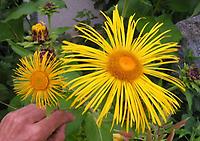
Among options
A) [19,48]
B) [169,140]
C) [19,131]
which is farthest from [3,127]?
[169,140]

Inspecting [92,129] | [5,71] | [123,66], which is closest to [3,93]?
[5,71]

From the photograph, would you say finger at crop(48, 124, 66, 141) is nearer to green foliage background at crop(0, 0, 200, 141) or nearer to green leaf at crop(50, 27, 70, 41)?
green foliage background at crop(0, 0, 200, 141)

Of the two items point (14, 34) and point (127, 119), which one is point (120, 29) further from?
point (14, 34)

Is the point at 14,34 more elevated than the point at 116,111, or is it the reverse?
the point at 14,34

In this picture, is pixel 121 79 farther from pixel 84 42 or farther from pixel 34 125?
pixel 84 42

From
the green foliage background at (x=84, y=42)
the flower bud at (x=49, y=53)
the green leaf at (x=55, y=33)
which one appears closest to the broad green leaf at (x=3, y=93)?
the green foliage background at (x=84, y=42)

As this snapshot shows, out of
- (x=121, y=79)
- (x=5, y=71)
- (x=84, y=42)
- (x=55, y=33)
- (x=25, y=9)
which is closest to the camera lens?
(x=121, y=79)

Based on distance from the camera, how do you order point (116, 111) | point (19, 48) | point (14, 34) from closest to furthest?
point (116, 111)
point (19, 48)
point (14, 34)
